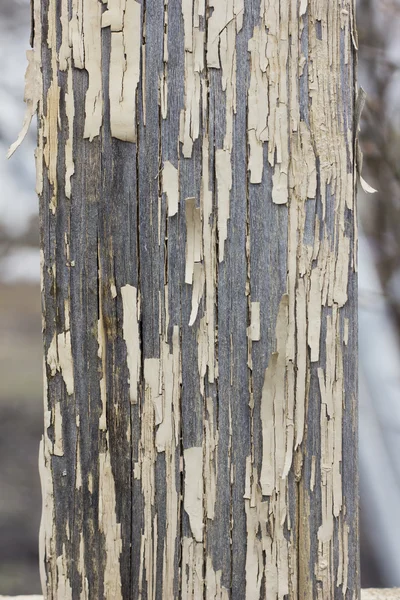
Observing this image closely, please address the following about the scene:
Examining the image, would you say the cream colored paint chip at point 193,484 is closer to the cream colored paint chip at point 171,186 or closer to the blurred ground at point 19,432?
the cream colored paint chip at point 171,186

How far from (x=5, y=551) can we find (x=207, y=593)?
2332mm

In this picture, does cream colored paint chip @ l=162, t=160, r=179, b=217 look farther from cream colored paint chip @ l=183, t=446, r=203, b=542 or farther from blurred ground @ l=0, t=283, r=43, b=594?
blurred ground @ l=0, t=283, r=43, b=594

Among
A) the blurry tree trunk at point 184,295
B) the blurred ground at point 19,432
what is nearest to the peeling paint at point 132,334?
the blurry tree trunk at point 184,295

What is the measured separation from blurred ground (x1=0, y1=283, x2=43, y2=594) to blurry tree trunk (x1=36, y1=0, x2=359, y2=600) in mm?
2020

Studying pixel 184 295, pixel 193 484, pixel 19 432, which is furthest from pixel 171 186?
pixel 19 432

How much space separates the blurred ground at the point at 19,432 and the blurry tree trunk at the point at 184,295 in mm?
2020

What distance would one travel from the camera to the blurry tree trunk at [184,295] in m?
0.50

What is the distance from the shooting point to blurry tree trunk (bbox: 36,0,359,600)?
502 mm

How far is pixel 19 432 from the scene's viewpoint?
2652 millimetres

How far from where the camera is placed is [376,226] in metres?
2.10

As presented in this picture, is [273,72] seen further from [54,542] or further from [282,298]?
[54,542]

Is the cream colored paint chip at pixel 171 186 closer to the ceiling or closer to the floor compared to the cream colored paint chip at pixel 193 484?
A: closer to the ceiling

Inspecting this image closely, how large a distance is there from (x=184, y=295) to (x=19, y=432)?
7.98 ft

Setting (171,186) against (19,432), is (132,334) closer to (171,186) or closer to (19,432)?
(171,186)
